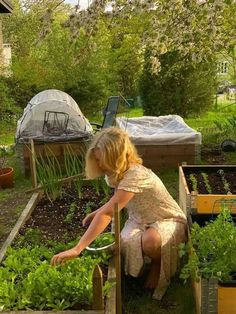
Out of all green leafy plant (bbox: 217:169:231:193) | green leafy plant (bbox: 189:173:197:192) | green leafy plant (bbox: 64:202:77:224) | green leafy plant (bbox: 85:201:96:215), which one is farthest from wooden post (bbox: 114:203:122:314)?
green leafy plant (bbox: 217:169:231:193)

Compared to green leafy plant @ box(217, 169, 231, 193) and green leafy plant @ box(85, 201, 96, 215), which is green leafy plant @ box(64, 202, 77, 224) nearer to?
green leafy plant @ box(85, 201, 96, 215)

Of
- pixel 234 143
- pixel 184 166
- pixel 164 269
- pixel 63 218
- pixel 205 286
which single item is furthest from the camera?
pixel 234 143

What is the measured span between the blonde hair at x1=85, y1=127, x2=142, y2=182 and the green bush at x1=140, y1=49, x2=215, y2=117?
842cm

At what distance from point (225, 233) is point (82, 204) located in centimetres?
199

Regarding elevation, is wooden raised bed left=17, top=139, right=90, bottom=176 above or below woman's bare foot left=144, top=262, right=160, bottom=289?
above

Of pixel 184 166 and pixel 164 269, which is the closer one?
pixel 164 269

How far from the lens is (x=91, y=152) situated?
281 cm

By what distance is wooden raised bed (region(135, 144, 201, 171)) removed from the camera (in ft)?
20.8

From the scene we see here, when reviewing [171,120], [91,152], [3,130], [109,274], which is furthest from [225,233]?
[3,130]

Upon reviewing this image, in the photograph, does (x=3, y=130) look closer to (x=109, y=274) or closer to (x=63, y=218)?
(x=63, y=218)

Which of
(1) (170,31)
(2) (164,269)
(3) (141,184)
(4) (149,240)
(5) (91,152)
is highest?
(1) (170,31)

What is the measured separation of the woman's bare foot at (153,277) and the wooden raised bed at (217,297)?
52 cm

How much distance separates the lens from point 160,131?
7027 millimetres

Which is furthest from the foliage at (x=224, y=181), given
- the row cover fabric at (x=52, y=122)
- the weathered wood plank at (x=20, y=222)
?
the row cover fabric at (x=52, y=122)
